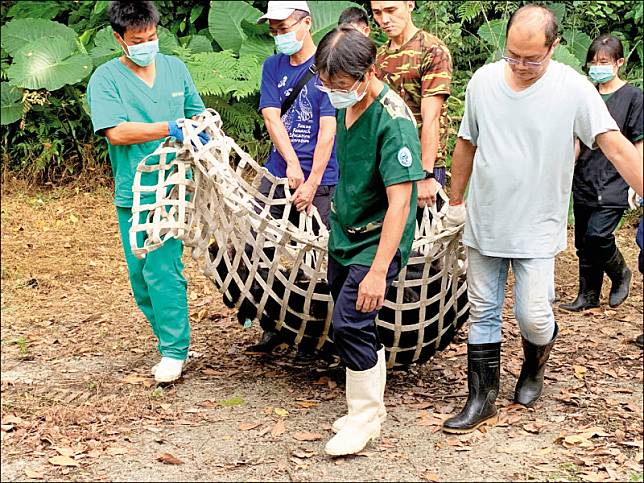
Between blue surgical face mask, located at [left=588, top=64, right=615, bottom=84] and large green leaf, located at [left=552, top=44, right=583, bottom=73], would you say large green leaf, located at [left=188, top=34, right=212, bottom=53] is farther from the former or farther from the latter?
blue surgical face mask, located at [left=588, top=64, right=615, bottom=84]

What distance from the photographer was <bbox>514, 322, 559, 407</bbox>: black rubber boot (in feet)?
13.4

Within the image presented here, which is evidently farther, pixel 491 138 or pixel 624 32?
pixel 624 32

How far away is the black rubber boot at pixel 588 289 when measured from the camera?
5746mm

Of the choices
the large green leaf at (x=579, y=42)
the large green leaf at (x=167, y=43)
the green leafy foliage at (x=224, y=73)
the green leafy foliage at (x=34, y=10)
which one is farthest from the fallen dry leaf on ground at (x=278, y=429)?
the green leafy foliage at (x=34, y=10)

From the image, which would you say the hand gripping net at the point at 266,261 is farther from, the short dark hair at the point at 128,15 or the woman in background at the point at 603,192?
the woman in background at the point at 603,192

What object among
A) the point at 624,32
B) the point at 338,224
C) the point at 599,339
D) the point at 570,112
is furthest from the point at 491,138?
the point at 624,32

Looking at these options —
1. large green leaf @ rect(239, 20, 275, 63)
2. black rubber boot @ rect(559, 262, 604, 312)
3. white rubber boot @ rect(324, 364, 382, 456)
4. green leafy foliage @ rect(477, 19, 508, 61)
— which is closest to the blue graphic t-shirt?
white rubber boot @ rect(324, 364, 382, 456)

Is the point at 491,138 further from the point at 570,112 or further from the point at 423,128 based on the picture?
the point at 423,128

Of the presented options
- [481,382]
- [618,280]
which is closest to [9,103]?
[618,280]

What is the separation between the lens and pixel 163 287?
4.34 meters

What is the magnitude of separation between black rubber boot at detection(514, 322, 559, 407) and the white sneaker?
1.55 metres

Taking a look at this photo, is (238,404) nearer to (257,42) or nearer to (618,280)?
(618,280)

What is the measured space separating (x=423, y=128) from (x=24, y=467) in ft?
7.42

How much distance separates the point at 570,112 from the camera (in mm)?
3547
